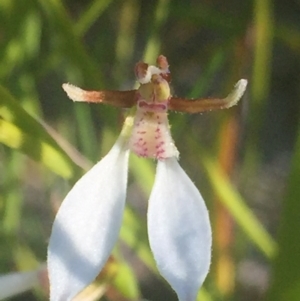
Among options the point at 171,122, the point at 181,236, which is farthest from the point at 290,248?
the point at 171,122

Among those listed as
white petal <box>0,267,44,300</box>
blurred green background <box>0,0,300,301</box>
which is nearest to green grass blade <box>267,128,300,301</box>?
blurred green background <box>0,0,300,301</box>

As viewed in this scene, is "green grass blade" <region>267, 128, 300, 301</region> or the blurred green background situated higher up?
the blurred green background

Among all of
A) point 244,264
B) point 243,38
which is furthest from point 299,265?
point 244,264

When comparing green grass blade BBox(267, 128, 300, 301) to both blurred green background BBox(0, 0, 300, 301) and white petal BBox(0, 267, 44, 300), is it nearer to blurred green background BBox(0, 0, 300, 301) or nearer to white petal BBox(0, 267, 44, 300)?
blurred green background BBox(0, 0, 300, 301)

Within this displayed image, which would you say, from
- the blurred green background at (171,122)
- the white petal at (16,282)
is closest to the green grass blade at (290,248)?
the blurred green background at (171,122)

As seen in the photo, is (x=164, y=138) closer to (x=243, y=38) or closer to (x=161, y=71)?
(x=161, y=71)

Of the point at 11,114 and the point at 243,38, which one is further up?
the point at 243,38
